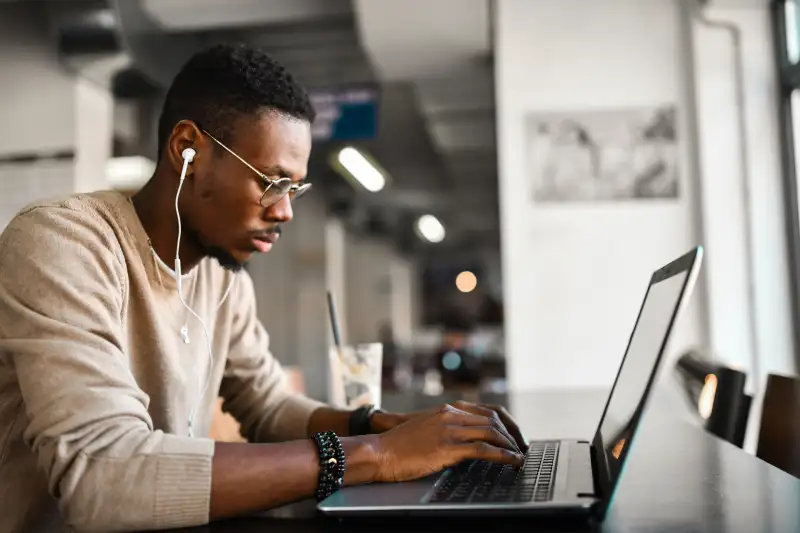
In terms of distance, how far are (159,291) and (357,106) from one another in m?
3.31

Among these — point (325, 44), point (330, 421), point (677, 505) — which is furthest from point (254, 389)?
point (325, 44)

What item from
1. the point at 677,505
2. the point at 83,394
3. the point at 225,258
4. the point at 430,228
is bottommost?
the point at 677,505

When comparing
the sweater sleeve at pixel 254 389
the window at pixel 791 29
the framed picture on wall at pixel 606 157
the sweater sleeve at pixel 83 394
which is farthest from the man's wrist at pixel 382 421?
the window at pixel 791 29

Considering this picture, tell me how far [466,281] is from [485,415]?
1222cm

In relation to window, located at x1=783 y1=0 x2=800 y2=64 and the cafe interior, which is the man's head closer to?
the cafe interior

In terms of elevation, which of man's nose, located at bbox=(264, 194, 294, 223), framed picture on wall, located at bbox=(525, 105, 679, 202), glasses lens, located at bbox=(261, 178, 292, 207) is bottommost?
man's nose, located at bbox=(264, 194, 294, 223)

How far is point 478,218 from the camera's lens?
37.6 feet

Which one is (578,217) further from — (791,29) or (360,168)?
(360,168)

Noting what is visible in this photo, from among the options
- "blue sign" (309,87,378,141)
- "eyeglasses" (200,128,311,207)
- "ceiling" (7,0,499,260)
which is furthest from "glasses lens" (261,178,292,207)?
"blue sign" (309,87,378,141)

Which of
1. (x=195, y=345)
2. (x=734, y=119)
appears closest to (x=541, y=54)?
(x=734, y=119)

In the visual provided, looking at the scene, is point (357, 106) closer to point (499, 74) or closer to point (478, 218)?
point (499, 74)

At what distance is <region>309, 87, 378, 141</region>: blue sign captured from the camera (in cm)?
426

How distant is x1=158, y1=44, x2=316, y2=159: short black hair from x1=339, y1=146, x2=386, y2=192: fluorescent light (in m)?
5.67

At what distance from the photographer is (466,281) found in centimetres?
1315
